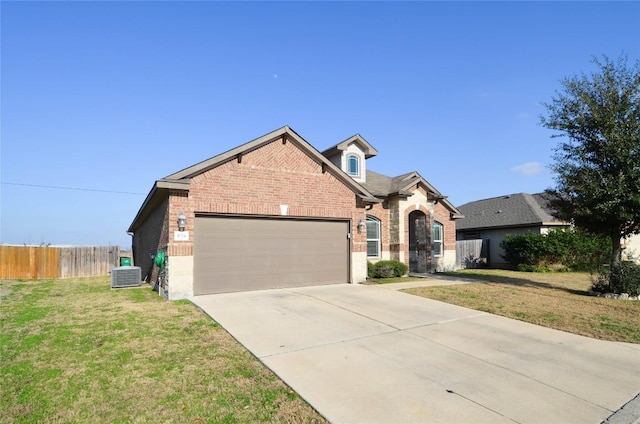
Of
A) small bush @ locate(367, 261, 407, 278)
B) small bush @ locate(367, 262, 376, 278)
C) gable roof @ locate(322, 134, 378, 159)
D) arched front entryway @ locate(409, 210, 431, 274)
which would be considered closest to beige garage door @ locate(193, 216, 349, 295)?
small bush @ locate(367, 262, 376, 278)

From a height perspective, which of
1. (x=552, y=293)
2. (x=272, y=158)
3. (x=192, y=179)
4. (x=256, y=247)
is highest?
(x=272, y=158)

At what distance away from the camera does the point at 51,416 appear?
3.80 meters

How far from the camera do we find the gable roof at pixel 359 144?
64.0 feet

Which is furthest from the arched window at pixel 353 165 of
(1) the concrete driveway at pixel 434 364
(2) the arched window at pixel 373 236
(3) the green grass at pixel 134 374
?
(3) the green grass at pixel 134 374

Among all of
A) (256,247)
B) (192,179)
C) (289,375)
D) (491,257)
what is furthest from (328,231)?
(491,257)

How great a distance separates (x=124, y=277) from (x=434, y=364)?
12.9 m

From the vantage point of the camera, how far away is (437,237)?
69.7ft

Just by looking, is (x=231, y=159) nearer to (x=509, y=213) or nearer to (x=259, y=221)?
(x=259, y=221)

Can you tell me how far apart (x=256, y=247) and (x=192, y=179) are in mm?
3091

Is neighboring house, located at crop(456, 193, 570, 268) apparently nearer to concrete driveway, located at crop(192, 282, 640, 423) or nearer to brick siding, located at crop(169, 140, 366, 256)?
brick siding, located at crop(169, 140, 366, 256)

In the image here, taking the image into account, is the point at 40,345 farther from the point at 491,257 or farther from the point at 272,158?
the point at 491,257

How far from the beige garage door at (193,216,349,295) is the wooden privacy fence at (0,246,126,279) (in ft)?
43.9

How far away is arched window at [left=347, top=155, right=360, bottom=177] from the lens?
19.9 m

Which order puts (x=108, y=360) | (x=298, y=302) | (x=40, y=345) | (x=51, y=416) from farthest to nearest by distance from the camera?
(x=298, y=302) → (x=40, y=345) → (x=108, y=360) → (x=51, y=416)
